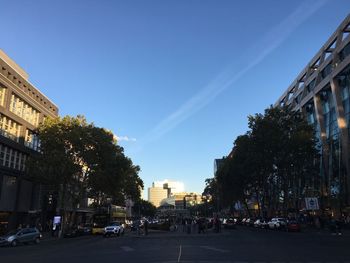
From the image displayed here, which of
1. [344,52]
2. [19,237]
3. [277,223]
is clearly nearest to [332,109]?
[344,52]

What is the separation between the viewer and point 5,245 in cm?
3872

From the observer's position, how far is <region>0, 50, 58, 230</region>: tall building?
54188 millimetres

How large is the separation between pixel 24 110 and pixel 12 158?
754cm

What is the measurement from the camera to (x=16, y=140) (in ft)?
191

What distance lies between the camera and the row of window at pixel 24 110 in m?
57.7

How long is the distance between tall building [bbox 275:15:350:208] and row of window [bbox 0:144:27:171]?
136 ft

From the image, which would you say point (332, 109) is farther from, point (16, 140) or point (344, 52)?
point (16, 140)

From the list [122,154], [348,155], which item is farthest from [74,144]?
[348,155]

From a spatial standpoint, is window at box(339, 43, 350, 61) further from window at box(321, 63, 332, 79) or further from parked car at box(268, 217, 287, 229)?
parked car at box(268, 217, 287, 229)

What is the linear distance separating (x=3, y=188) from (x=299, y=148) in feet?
127

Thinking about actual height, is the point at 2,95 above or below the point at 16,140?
above

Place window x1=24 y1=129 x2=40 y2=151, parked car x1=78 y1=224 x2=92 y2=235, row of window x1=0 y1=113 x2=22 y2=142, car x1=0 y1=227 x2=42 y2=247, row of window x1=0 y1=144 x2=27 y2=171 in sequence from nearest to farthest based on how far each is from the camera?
car x1=0 y1=227 x2=42 y2=247, row of window x1=0 y1=113 x2=22 y2=142, row of window x1=0 y1=144 x2=27 y2=171, window x1=24 y1=129 x2=40 y2=151, parked car x1=78 y1=224 x2=92 y2=235

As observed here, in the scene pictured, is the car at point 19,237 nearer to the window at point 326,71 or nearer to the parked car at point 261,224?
the parked car at point 261,224

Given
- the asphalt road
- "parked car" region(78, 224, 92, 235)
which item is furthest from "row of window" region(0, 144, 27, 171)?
the asphalt road
